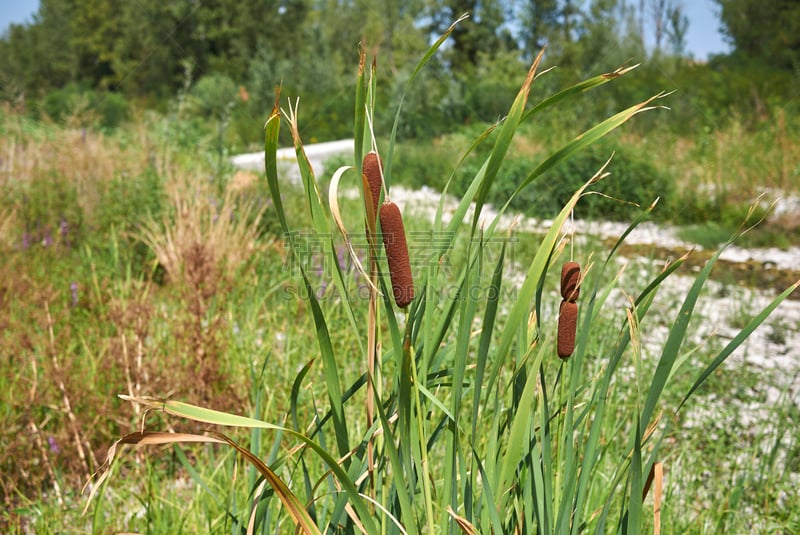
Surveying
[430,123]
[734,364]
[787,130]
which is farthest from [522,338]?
[430,123]

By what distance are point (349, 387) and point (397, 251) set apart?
1474 millimetres

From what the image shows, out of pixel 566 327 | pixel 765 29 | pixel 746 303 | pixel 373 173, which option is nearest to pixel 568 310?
pixel 566 327

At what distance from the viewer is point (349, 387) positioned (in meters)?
2.08

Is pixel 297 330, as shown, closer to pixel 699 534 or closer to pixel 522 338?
pixel 699 534

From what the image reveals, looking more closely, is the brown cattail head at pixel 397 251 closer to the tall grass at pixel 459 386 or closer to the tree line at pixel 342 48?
the tall grass at pixel 459 386

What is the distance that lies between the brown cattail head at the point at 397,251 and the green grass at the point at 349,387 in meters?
0.03

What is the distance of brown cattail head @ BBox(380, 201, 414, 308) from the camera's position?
0.66m

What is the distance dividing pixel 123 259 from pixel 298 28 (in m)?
28.2

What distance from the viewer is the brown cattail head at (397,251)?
2.18 feet

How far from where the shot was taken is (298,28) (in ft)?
97.5

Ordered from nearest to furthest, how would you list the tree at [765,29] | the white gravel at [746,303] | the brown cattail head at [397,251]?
the brown cattail head at [397,251] < the white gravel at [746,303] < the tree at [765,29]

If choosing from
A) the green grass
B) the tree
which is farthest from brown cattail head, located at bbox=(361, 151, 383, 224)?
the tree

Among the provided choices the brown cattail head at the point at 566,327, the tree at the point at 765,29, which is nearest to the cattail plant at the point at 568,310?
the brown cattail head at the point at 566,327

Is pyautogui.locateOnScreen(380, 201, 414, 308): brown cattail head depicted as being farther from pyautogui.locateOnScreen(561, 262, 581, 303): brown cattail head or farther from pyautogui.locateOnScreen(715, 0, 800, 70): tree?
pyautogui.locateOnScreen(715, 0, 800, 70): tree
